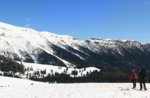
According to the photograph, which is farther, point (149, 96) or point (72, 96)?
point (149, 96)

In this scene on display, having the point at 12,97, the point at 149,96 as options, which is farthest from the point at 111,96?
the point at 12,97

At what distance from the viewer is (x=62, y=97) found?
128 ft

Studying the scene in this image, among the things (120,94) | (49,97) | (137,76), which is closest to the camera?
(49,97)

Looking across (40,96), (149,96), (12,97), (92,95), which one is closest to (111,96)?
(92,95)

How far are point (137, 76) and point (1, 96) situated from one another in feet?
68.0

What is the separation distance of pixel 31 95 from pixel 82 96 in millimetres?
5884

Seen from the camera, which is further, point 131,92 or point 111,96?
point 131,92

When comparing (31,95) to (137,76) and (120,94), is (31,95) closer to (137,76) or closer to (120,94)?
(120,94)

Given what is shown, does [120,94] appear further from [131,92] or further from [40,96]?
[40,96]

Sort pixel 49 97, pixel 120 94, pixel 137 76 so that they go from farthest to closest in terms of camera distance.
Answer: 1. pixel 137 76
2. pixel 120 94
3. pixel 49 97

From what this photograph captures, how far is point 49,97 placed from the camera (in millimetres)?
39094

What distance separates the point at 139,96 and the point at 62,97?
390 inches

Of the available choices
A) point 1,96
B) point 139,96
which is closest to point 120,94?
point 139,96

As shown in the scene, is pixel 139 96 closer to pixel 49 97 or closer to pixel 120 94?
pixel 120 94
